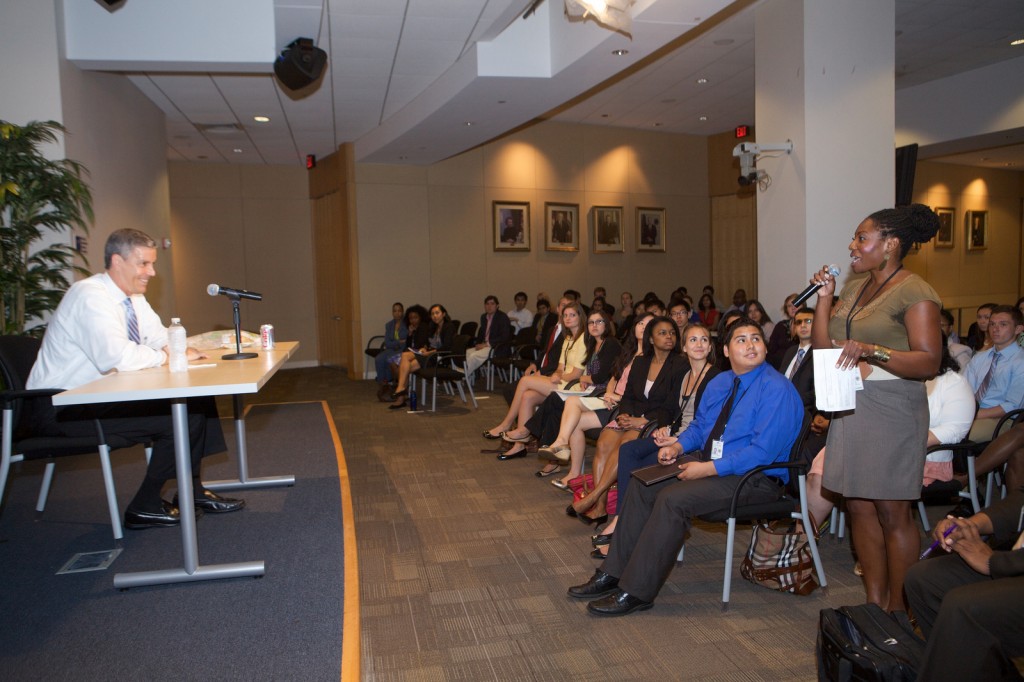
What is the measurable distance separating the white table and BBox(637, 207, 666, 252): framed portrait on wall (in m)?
10.2

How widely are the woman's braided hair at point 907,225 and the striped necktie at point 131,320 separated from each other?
369 cm

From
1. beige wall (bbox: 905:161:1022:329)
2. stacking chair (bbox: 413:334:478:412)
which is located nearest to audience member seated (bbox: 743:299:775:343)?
stacking chair (bbox: 413:334:478:412)

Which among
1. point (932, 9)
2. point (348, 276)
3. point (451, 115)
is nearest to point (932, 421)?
point (932, 9)

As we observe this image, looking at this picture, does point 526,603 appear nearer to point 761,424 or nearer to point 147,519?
point 761,424

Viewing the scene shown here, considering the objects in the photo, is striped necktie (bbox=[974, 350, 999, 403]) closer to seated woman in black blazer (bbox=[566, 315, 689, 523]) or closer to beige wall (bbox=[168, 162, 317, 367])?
seated woman in black blazer (bbox=[566, 315, 689, 523])

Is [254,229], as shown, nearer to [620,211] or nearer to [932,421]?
[620,211]

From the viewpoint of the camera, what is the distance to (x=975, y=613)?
195 cm

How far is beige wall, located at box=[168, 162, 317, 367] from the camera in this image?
41.4ft

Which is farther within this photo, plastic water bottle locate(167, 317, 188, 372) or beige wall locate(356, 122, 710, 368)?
beige wall locate(356, 122, 710, 368)

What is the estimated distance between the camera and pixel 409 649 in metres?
2.91

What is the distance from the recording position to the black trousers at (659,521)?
311cm

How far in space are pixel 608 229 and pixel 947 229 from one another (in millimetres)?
6947

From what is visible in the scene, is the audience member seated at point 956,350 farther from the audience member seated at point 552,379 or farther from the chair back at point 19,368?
the chair back at point 19,368

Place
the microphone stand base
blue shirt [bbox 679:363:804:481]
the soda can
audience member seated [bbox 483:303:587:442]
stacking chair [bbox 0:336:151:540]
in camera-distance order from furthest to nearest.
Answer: audience member seated [bbox 483:303:587:442], the soda can, the microphone stand base, stacking chair [bbox 0:336:151:540], blue shirt [bbox 679:363:804:481]
